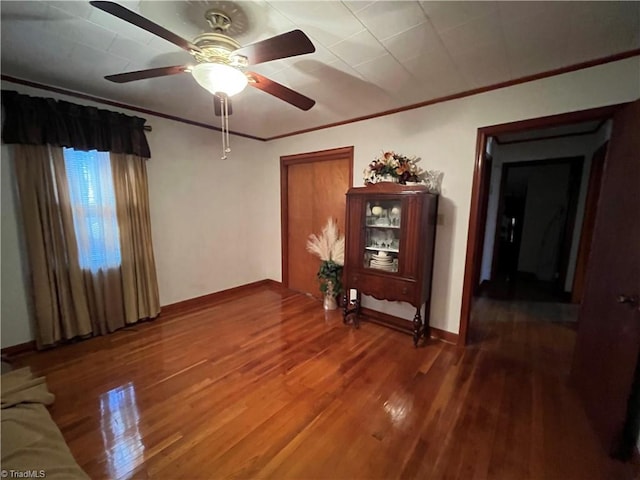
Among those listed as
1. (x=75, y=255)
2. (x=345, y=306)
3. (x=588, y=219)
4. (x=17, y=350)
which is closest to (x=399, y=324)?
(x=345, y=306)

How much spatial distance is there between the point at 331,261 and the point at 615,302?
7.76 feet

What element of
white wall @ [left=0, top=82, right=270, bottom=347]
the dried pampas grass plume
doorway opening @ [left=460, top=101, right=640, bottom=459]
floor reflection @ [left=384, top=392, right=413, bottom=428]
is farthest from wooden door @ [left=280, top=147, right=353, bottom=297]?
floor reflection @ [left=384, top=392, right=413, bottom=428]

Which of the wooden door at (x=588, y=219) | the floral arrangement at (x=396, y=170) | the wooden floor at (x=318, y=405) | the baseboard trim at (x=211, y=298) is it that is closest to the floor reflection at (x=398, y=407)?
the wooden floor at (x=318, y=405)

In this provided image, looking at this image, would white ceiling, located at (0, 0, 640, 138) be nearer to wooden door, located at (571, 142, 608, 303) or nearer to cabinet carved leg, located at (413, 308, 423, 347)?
cabinet carved leg, located at (413, 308, 423, 347)

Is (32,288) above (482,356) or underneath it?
above

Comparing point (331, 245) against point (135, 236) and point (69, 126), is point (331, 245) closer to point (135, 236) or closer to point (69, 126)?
point (135, 236)

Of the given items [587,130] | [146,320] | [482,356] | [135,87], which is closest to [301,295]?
[146,320]

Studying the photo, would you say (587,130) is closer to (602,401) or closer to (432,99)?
(432,99)

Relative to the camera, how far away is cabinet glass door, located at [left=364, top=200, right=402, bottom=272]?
2.58 metres

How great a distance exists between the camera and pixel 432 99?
246cm

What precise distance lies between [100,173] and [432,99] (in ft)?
10.6

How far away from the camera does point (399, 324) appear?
293 cm

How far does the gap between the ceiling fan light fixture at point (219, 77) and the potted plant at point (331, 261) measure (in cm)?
206

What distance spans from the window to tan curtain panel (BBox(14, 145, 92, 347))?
65mm
